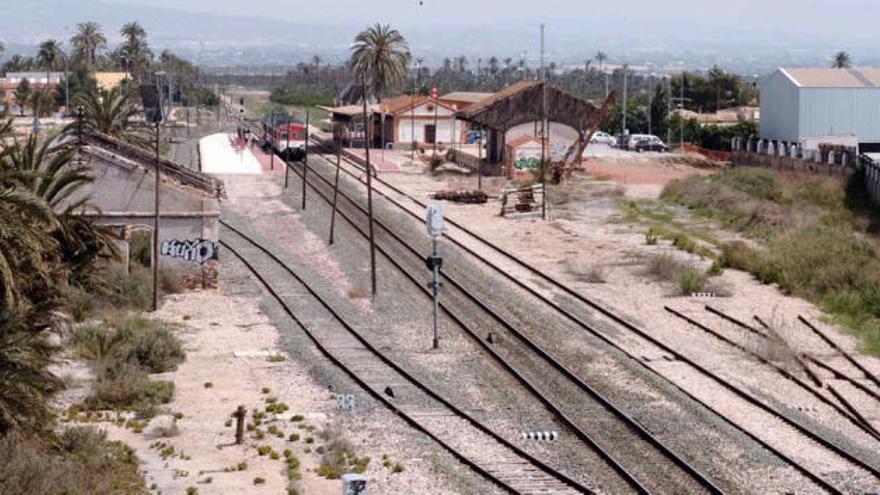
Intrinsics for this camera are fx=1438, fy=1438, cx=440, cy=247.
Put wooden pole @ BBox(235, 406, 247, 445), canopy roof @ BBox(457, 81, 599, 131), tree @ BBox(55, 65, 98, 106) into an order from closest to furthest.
A: 1. wooden pole @ BBox(235, 406, 247, 445)
2. canopy roof @ BBox(457, 81, 599, 131)
3. tree @ BBox(55, 65, 98, 106)

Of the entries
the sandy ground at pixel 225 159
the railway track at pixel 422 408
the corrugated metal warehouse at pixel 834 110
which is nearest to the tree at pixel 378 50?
the sandy ground at pixel 225 159

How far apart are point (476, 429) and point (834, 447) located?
18.2ft

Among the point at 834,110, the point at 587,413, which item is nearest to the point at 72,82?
the point at 834,110

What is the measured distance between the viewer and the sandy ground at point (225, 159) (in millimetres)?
70000

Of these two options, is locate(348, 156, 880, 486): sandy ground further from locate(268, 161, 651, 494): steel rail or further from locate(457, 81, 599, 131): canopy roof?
locate(457, 81, 599, 131): canopy roof

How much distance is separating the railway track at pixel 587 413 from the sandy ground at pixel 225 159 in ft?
113

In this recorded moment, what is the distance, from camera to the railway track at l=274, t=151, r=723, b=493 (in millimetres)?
20312

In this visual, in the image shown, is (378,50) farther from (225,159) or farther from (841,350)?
(841,350)

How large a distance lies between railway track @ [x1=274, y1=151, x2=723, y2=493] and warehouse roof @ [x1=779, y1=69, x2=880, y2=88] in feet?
138

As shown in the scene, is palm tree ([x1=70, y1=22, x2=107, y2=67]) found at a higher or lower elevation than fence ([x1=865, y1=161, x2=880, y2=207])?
higher

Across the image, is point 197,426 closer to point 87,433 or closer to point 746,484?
point 87,433

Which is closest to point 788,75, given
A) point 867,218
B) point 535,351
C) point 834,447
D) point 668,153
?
point 668,153

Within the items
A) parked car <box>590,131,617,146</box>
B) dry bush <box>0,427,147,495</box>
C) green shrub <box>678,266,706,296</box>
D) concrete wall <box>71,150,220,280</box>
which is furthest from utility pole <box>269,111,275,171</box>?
dry bush <box>0,427,147,495</box>

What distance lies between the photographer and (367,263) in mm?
42000
